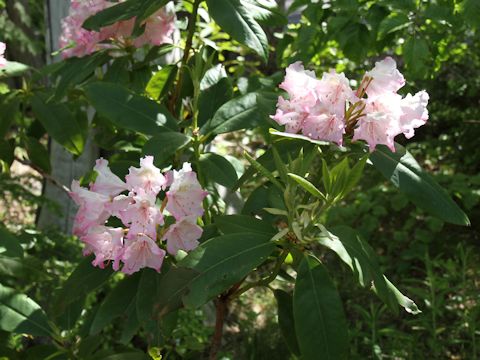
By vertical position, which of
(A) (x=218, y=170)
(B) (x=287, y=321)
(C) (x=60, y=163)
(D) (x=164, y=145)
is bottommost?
(C) (x=60, y=163)

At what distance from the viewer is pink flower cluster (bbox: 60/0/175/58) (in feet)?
6.84

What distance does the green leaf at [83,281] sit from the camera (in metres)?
1.60

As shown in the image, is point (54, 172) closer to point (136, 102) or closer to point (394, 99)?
point (136, 102)

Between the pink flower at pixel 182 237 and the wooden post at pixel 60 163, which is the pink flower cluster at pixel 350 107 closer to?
the pink flower at pixel 182 237

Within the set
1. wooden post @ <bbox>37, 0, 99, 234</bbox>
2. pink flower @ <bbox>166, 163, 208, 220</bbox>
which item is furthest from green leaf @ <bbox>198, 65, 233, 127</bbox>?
wooden post @ <bbox>37, 0, 99, 234</bbox>

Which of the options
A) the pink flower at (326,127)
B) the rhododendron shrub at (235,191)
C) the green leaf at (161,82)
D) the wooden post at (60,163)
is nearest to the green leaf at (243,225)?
the rhododendron shrub at (235,191)

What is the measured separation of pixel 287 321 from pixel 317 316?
0.44 metres

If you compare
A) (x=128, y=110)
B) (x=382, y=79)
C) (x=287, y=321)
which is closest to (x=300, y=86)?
Answer: (x=382, y=79)

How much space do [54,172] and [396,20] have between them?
209 centimetres

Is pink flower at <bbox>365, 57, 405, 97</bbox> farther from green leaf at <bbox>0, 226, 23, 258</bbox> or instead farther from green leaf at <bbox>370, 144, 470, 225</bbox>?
green leaf at <bbox>0, 226, 23, 258</bbox>

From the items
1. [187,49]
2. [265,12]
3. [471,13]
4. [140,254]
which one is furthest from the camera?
[187,49]

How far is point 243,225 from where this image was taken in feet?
4.70

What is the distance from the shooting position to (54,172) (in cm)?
366

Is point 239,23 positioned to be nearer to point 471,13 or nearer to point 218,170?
point 218,170
